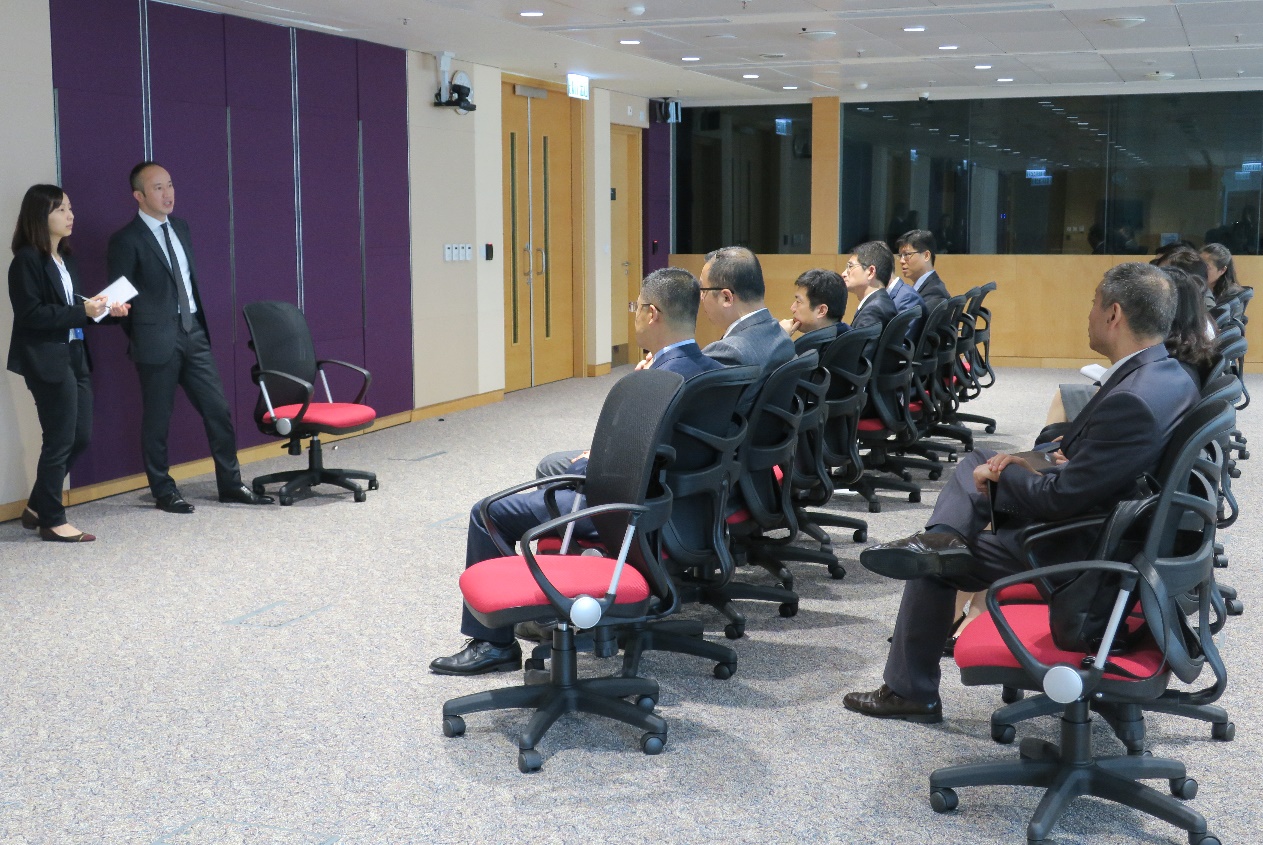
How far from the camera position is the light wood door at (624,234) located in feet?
43.1

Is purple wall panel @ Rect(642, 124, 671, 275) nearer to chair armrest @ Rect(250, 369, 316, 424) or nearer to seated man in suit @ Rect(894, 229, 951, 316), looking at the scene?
seated man in suit @ Rect(894, 229, 951, 316)

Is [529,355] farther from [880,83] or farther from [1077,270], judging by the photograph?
[1077,270]

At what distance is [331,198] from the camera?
842 centimetres

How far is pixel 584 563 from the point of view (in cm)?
336

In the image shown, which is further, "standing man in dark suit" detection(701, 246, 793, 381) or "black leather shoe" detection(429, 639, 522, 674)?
"standing man in dark suit" detection(701, 246, 793, 381)

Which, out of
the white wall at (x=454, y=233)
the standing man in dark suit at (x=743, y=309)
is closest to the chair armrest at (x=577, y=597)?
the standing man in dark suit at (x=743, y=309)

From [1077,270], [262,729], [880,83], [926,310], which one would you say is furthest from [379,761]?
[1077,270]

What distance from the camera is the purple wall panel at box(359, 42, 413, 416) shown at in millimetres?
8781

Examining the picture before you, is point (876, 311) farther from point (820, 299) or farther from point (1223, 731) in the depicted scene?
point (1223, 731)

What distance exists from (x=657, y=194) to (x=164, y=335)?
841 centimetres

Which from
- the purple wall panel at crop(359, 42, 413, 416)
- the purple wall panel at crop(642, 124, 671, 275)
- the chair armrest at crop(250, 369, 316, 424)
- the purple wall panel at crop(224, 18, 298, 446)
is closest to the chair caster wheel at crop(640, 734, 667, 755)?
the chair armrest at crop(250, 369, 316, 424)

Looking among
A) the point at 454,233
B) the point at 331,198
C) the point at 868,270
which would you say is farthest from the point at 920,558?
the point at 454,233

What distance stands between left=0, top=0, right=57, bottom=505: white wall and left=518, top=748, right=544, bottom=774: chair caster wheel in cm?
393

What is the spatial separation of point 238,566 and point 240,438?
2.55m
